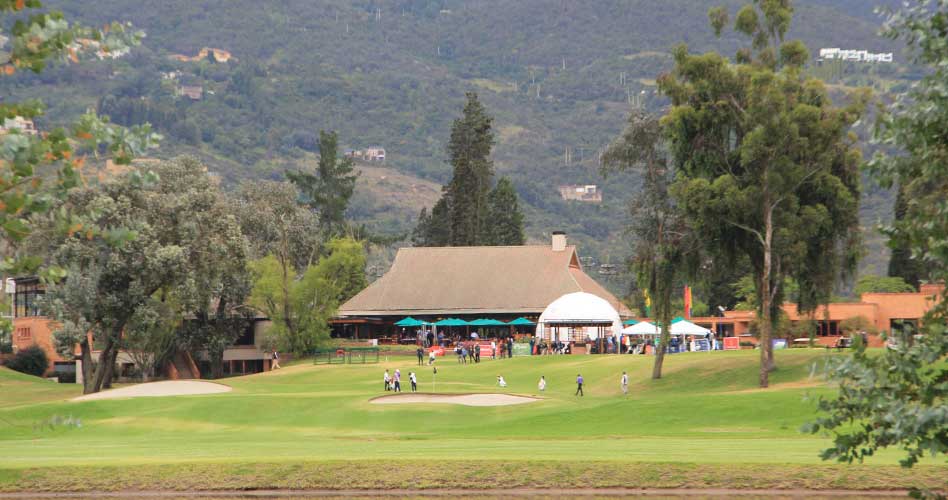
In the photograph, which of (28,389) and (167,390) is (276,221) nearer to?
(28,389)

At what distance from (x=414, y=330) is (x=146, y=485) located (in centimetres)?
6700

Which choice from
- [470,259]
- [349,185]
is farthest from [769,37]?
[349,185]

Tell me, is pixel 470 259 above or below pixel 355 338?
above

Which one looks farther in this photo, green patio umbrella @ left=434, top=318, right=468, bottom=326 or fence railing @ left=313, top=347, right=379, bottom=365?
green patio umbrella @ left=434, top=318, right=468, bottom=326

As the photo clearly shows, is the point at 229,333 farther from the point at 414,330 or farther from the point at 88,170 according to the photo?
the point at 88,170

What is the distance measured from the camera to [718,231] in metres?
47.3

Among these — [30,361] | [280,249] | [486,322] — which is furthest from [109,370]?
[486,322]

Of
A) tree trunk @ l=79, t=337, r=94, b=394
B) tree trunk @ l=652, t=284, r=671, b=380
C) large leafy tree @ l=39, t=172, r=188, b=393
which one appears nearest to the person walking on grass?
tree trunk @ l=79, t=337, r=94, b=394

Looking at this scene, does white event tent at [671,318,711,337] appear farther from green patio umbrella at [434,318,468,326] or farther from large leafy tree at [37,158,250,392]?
large leafy tree at [37,158,250,392]

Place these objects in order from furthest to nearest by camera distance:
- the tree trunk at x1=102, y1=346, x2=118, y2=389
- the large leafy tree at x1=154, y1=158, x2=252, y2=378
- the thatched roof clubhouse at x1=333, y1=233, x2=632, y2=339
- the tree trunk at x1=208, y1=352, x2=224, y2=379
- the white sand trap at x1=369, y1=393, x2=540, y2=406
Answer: the thatched roof clubhouse at x1=333, y1=233, x2=632, y2=339 < the tree trunk at x1=208, y1=352, x2=224, y2=379 < the tree trunk at x1=102, y1=346, x2=118, y2=389 < the large leafy tree at x1=154, y1=158, x2=252, y2=378 < the white sand trap at x1=369, y1=393, x2=540, y2=406

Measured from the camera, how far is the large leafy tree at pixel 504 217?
108m

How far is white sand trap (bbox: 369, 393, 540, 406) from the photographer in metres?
44.6

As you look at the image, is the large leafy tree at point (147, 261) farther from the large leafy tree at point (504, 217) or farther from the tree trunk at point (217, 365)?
the large leafy tree at point (504, 217)

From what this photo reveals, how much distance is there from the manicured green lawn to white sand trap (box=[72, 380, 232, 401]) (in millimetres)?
1857
